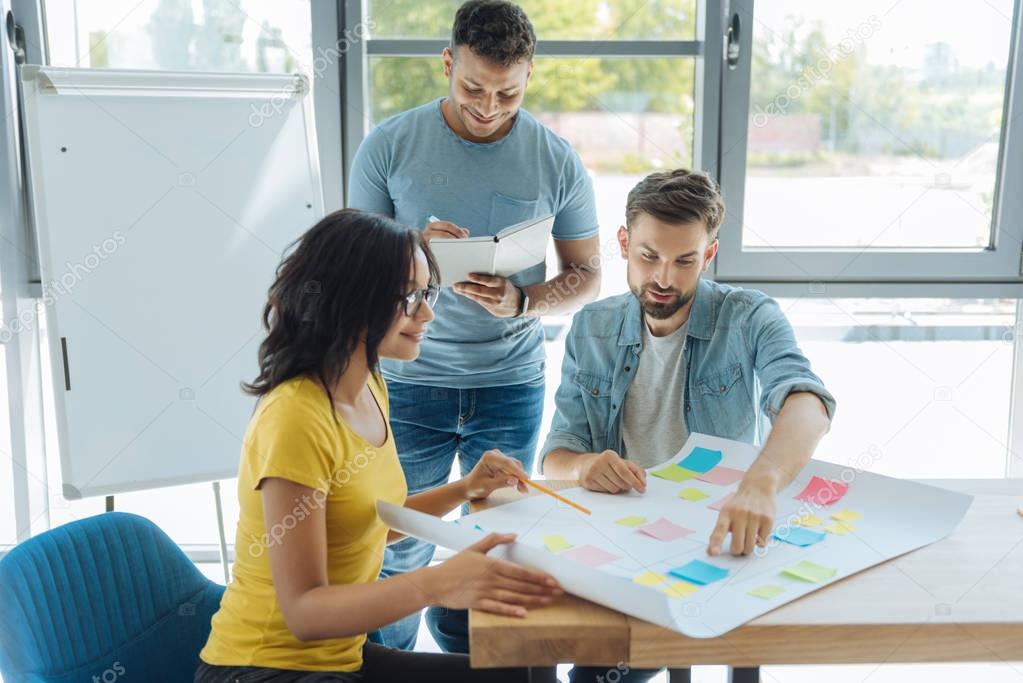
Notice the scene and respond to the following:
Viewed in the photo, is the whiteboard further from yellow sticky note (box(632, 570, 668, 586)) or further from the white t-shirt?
yellow sticky note (box(632, 570, 668, 586))

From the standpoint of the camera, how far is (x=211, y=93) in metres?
2.24

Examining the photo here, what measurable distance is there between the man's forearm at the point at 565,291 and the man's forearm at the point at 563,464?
0.44 meters

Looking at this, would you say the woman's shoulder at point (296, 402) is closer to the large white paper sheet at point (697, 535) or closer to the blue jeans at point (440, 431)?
the large white paper sheet at point (697, 535)

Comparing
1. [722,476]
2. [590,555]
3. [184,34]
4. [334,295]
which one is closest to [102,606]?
[334,295]

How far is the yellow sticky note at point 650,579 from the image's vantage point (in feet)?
3.65

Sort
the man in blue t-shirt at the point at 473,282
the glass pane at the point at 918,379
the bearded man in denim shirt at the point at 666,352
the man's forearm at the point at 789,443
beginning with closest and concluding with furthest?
the man's forearm at the point at 789,443 → the bearded man in denim shirt at the point at 666,352 → the man in blue t-shirt at the point at 473,282 → the glass pane at the point at 918,379

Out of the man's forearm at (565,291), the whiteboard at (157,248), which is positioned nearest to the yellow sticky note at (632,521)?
the man's forearm at (565,291)

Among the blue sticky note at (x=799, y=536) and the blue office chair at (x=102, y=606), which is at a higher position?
the blue sticky note at (x=799, y=536)

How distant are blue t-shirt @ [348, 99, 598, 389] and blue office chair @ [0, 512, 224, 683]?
29.7 inches

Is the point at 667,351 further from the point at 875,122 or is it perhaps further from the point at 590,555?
the point at 875,122

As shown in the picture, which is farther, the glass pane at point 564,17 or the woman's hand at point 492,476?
the glass pane at point 564,17

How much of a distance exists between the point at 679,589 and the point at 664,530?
0.17m

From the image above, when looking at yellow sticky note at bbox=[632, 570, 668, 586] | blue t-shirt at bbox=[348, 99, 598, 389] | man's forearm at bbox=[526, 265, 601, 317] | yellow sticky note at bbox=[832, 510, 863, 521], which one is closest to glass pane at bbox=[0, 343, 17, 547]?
blue t-shirt at bbox=[348, 99, 598, 389]

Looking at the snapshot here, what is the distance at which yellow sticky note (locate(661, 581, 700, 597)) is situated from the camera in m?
1.08
